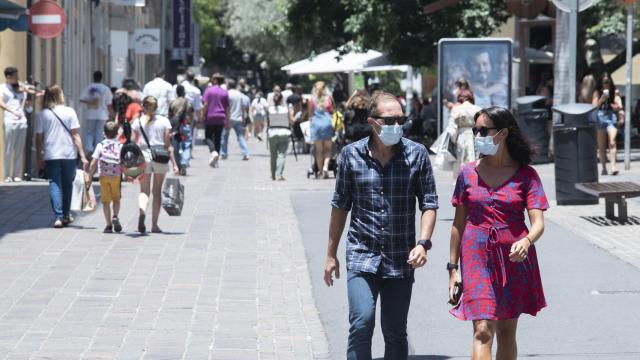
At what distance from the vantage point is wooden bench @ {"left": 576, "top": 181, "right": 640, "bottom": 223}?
14930mm

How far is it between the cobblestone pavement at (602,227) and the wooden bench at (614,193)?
0.11 m

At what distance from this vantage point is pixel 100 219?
660 inches

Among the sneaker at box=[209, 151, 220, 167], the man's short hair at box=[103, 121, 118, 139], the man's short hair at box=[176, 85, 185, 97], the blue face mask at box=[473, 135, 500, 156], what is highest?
the man's short hair at box=[176, 85, 185, 97]

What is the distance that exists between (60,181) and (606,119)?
10.5 m

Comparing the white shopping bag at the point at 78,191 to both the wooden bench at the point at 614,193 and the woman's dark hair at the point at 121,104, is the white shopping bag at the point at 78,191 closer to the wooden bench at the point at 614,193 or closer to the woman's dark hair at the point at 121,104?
the wooden bench at the point at 614,193

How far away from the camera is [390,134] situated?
673 cm

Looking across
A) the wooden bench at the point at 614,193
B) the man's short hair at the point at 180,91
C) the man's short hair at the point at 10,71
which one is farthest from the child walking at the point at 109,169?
the man's short hair at the point at 180,91

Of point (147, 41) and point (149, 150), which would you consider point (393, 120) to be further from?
point (147, 41)

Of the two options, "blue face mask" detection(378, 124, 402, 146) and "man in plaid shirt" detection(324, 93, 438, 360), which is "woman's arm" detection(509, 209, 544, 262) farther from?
"blue face mask" detection(378, 124, 402, 146)

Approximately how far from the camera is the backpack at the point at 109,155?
14953 mm

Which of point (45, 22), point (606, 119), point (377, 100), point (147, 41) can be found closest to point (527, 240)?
point (377, 100)

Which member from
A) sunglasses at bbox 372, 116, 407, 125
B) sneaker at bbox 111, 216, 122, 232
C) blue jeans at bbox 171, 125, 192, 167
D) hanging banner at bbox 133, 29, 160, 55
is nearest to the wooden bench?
sneaker at bbox 111, 216, 122, 232

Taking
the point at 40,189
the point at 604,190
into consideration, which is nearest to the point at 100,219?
the point at 40,189

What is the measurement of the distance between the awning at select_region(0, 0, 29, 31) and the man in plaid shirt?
40.5 ft
